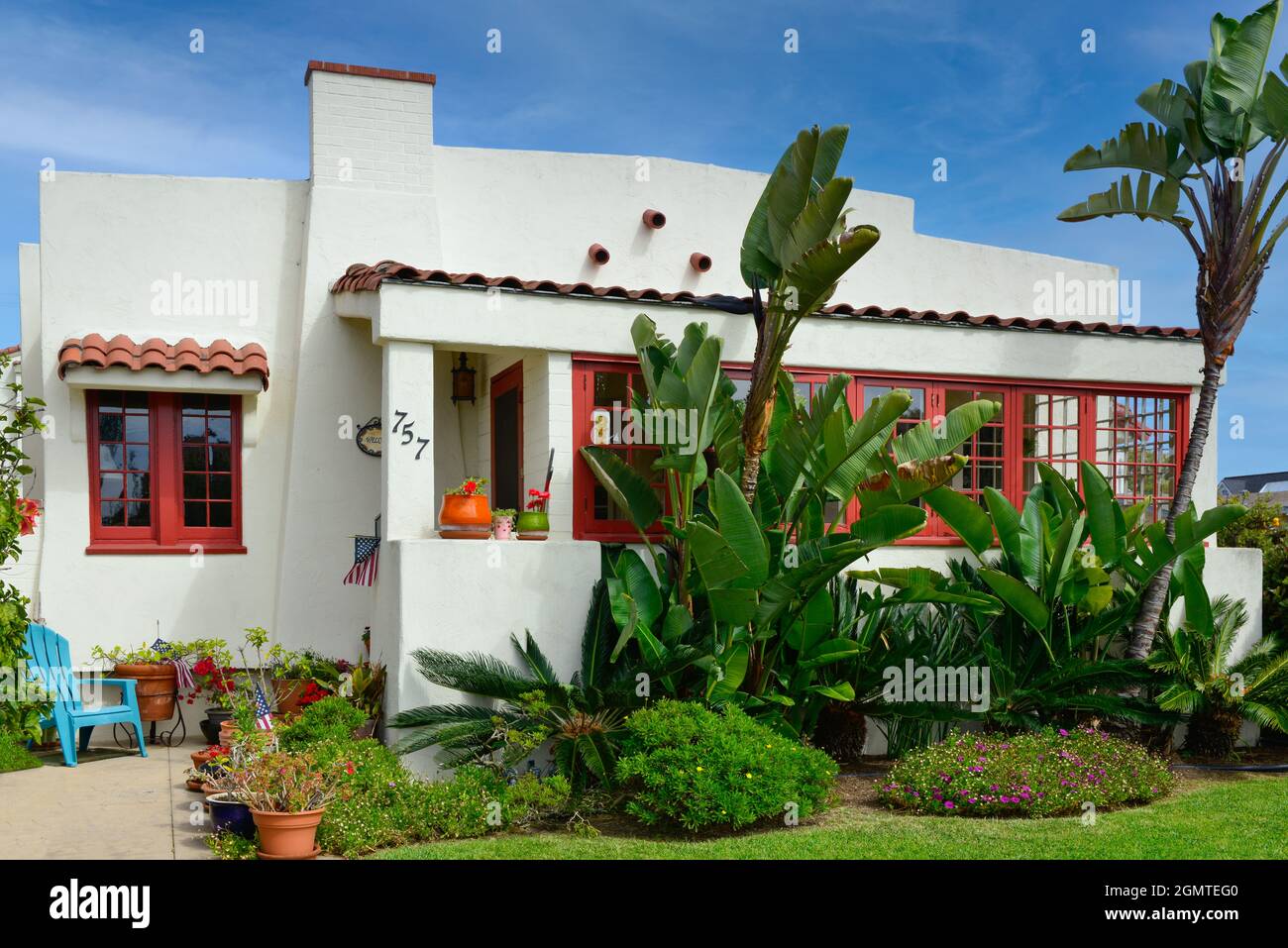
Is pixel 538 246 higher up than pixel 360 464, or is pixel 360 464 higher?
pixel 538 246

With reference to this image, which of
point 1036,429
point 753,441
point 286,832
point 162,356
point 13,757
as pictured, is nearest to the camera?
point 286,832

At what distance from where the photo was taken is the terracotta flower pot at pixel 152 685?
11266 millimetres

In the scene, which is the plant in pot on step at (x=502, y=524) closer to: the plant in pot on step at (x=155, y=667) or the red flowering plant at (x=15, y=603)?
the plant in pot on step at (x=155, y=667)

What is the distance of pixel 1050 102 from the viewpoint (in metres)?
12.8

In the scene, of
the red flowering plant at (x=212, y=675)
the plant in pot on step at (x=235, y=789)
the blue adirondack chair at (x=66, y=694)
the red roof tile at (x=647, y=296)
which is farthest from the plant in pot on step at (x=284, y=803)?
the red roof tile at (x=647, y=296)

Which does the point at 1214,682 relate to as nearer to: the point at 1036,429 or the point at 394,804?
the point at 1036,429

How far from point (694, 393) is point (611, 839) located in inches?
137

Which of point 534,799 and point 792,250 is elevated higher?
point 792,250

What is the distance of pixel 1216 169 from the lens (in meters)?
11.4

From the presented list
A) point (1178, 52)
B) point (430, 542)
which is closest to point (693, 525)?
point (430, 542)

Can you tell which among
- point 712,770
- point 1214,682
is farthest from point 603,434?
point 1214,682

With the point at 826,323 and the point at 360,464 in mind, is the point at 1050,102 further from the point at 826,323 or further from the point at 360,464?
the point at 360,464

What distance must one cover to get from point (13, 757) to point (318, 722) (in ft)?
10.1

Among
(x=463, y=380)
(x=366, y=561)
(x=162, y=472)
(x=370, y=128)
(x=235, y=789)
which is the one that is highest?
(x=370, y=128)
